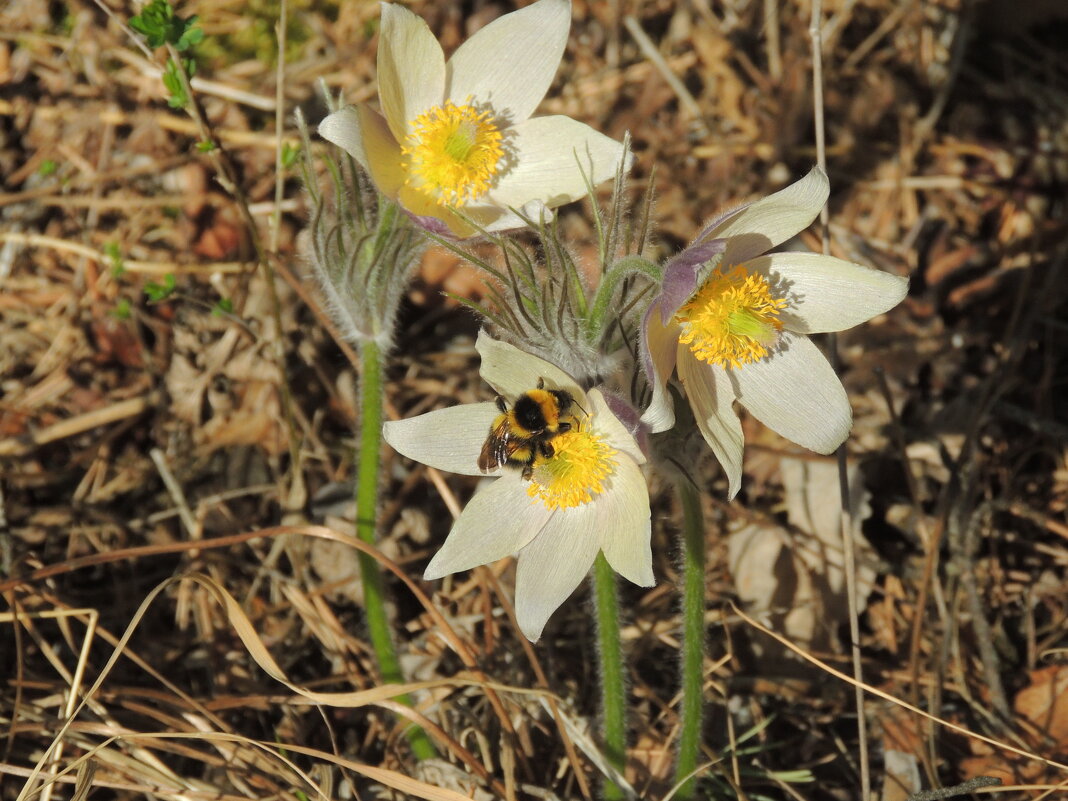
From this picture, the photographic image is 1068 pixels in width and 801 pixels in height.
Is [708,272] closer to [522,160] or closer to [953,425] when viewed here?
[522,160]

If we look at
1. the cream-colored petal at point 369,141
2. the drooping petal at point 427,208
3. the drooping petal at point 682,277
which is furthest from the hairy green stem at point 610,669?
the cream-colored petal at point 369,141

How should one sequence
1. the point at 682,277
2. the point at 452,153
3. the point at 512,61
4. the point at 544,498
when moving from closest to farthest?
the point at 682,277, the point at 544,498, the point at 452,153, the point at 512,61

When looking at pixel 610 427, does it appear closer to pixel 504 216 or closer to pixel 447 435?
pixel 447 435

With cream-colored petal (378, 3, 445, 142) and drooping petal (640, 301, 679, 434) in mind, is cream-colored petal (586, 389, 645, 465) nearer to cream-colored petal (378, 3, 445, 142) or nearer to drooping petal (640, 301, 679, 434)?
drooping petal (640, 301, 679, 434)

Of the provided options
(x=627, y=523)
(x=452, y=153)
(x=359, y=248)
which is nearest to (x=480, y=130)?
(x=452, y=153)

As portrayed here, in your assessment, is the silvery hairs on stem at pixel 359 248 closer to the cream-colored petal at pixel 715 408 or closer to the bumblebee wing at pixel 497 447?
the bumblebee wing at pixel 497 447
